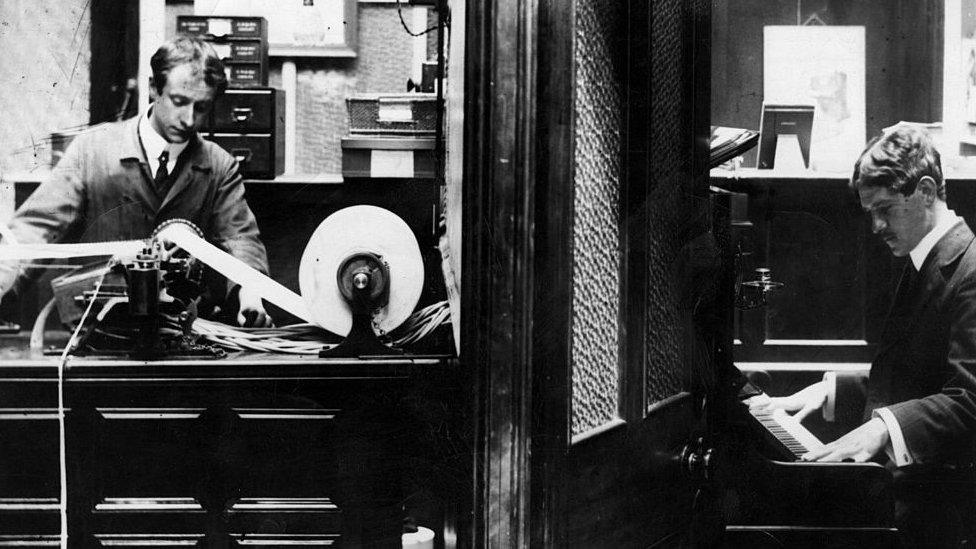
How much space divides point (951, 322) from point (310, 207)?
179 cm

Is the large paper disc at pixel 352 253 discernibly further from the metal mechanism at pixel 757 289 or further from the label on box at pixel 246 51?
the metal mechanism at pixel 757 289

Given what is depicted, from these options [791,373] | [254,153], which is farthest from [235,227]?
[791,373]

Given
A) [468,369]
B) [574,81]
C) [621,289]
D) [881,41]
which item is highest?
[881,41]

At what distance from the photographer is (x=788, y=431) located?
8.48 ft

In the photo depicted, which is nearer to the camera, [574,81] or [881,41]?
[574,81]

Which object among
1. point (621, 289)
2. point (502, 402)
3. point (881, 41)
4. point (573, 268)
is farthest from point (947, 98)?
point (502, 402)

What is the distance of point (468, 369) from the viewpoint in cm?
182

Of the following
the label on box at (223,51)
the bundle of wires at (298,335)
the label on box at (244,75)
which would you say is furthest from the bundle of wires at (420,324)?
the label on box at (223,51)

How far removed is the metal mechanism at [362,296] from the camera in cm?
204

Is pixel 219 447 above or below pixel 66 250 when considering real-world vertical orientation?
below

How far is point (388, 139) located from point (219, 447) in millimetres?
926

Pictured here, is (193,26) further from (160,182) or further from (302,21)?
(160,182)

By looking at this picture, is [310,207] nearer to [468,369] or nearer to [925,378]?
[468,369]

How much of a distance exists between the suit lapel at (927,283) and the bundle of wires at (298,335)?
132 cm
